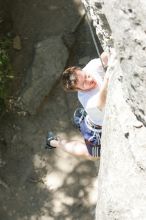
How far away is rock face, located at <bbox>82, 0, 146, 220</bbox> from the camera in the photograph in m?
2.37

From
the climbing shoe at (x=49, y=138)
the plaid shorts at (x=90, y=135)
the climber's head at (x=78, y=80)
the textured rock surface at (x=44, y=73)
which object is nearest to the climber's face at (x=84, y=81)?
the climber's head at (x=78, y=80)

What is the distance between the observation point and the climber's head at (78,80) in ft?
12.9

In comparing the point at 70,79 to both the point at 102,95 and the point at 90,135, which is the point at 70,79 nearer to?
the point at 102,95

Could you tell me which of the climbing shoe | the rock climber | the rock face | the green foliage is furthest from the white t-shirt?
the green foliage

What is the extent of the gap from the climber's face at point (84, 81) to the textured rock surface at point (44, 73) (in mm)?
2175

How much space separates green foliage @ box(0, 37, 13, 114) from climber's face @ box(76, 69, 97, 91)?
81.5 inches

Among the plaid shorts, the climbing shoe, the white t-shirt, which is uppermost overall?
the white t-shirt

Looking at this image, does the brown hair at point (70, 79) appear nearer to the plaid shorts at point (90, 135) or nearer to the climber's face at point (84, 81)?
the climber's face at point (84, 81)

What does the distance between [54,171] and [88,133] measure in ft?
5.11

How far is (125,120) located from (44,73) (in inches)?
129

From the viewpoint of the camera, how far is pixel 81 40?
626cm

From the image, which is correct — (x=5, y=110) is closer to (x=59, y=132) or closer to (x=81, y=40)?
(x=59, y=132)

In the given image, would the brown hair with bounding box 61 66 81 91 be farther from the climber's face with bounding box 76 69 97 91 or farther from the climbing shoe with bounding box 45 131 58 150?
the climbing shoe with bounding box 45 131 58 150

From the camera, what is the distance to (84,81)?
156 inches
